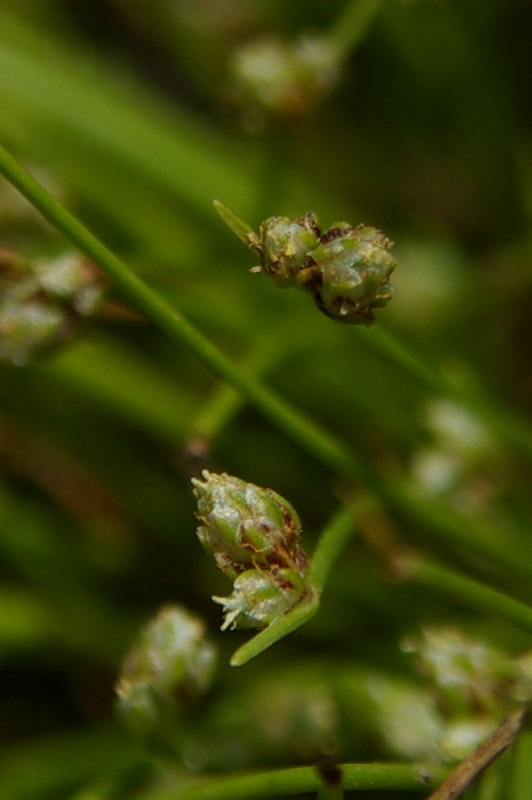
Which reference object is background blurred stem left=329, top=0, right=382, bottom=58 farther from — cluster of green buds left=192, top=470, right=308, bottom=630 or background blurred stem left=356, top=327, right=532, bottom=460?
cluster of green buds left=192, top=470, right=308, bottom=630

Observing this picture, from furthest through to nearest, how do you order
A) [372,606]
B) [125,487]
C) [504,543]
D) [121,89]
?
[121,89] < [125,487] < [372,606] < [504,543]

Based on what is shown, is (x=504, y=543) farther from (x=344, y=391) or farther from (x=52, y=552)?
(x=52, y=552)

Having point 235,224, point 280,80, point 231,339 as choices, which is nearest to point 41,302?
point 235,224

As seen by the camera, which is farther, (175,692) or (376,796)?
(376,796)

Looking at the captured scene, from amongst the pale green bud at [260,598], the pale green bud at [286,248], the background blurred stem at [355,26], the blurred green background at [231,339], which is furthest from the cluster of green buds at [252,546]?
the background blurred stem at [355,26]

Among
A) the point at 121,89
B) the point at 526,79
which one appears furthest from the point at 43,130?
the point at 526,79

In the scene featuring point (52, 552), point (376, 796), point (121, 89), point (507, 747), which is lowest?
point (507, 747)

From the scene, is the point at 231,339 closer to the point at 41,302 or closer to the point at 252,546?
the point at 41,302

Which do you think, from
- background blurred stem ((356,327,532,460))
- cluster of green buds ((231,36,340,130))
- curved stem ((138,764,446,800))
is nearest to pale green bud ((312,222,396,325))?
background blurred stem ((356,327,532,460))
